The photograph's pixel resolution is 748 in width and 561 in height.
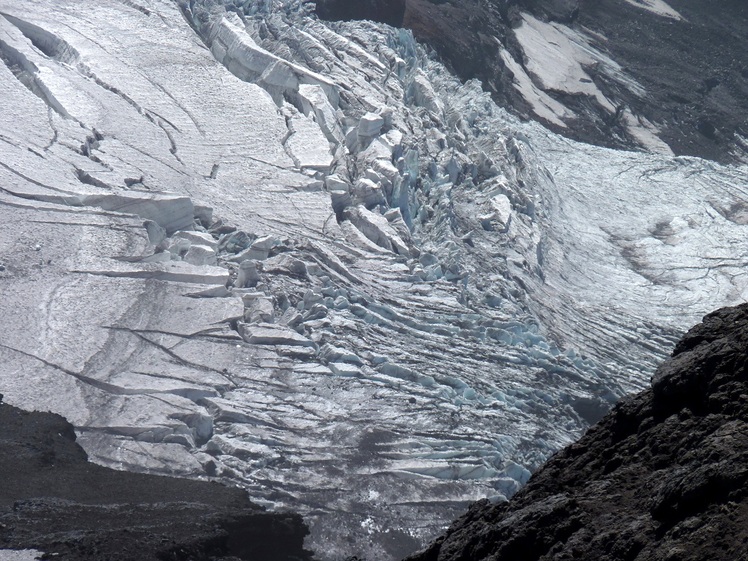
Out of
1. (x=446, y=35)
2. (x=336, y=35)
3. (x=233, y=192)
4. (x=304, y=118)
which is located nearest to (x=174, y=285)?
(x=233, y=192)

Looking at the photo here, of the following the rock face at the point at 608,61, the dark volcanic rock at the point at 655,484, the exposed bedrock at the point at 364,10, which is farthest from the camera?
the rock face at the point at 608,61

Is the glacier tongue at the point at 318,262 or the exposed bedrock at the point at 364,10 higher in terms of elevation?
the exposed bedrock at the point at 364,10

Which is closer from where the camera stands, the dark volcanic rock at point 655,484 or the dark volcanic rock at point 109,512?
the dark volcanic rock at point 655,484

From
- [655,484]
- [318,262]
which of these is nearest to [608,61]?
[318,262]

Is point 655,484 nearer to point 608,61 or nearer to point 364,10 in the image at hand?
point 364,10

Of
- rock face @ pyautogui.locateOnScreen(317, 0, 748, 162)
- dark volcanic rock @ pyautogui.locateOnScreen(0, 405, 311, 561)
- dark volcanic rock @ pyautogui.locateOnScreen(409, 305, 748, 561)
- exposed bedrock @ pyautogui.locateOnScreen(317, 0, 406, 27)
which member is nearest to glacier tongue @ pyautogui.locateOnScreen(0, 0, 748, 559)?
dark volcanic rock @ pyautogui.locateOnScreen(0, 405, 311, 561)

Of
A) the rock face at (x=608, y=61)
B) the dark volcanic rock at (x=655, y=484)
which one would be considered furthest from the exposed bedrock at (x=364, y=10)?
the dark volcanic rock at (x=655, y=484)

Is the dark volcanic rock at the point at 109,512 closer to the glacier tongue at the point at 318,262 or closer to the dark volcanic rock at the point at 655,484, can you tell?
the glacier tongue at the point at 318,262

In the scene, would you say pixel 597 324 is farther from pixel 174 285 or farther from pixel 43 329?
pixel 43 329
